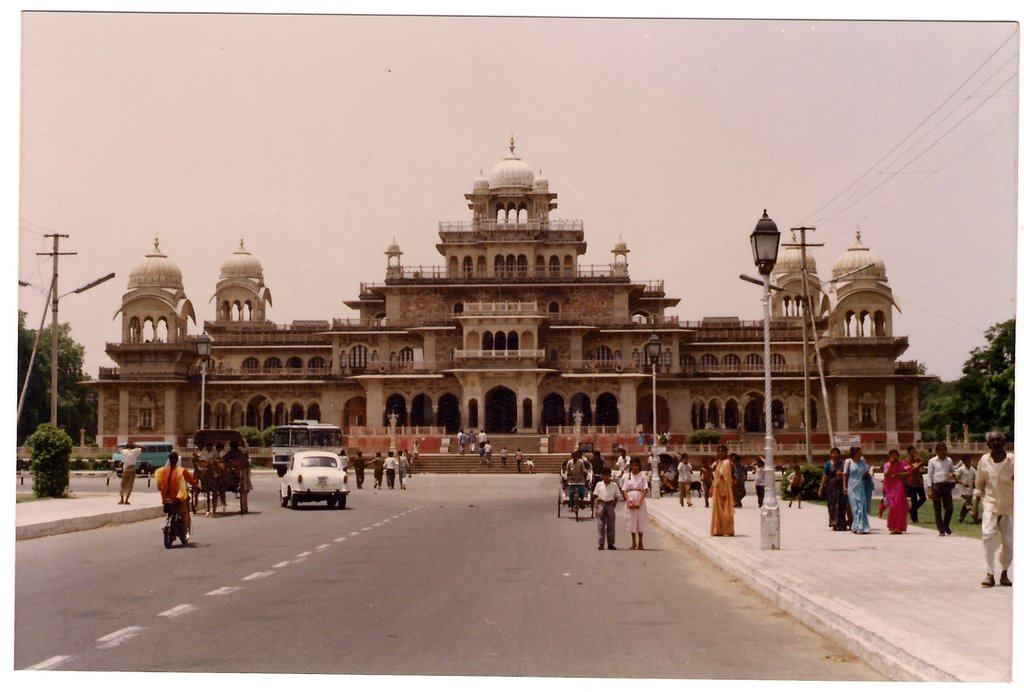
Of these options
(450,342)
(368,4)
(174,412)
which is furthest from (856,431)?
(368,4)

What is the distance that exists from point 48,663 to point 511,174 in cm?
7333

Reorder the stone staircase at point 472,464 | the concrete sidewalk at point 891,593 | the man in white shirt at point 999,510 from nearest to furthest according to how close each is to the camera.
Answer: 1. the concrete sidewalk at point 891,593
2. the man in white shirt at point 999,510
3. the stone staircase at point 472,464

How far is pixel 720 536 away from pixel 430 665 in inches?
506

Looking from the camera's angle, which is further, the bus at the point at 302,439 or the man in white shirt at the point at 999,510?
the bus at the point at 302,439

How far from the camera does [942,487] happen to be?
77.6ft

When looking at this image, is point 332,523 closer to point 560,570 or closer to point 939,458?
point 560,570

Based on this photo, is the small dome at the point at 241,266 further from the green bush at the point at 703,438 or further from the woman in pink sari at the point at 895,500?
the woman in pink sari at the point at 895,500

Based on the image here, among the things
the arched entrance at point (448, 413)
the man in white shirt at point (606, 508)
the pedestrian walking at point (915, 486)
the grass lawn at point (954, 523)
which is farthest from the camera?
the arched entrance at point (448, 413)

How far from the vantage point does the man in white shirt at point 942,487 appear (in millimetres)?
22922

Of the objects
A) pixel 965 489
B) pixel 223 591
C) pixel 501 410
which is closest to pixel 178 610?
pixel 223 591

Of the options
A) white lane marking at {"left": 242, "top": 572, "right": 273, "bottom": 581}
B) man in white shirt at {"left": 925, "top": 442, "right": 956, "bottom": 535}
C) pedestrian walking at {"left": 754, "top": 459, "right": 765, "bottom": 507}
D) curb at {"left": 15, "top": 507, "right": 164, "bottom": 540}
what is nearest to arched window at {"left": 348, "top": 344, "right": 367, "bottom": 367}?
pedestrian walking at {"left": 754, "top": 459, "right": 765, "bottom": 507}

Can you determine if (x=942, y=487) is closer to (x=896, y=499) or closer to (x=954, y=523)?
(x=896, y=499)

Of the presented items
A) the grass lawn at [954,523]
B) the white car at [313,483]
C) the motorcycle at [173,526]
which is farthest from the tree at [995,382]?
the motorcycle at [173,526]

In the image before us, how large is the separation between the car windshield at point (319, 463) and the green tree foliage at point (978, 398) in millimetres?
17530
